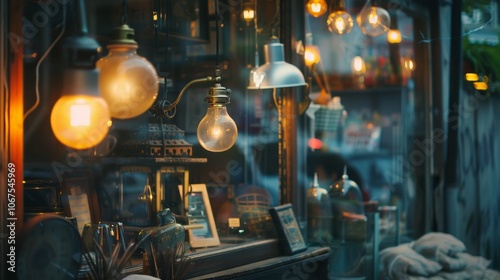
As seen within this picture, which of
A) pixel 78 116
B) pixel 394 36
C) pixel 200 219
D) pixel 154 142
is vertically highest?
pixel 394 36

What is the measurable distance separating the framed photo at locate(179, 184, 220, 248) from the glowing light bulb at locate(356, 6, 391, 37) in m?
2.56

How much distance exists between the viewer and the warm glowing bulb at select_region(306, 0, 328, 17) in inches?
246

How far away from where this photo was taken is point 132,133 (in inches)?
176

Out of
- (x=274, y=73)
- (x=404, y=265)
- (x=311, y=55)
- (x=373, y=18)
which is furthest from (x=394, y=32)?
→ (x=274, y=73)

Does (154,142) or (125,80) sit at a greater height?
(125,80)

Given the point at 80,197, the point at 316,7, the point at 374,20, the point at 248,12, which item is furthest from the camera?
the point at 374,20

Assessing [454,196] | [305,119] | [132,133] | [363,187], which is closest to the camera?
[132,133]

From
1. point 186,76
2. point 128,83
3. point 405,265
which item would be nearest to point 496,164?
point 405,265

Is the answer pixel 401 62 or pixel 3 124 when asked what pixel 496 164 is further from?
pixel 3 124

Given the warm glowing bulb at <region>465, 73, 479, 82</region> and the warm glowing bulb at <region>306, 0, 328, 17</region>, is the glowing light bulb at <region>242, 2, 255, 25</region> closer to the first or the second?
the warm glowing bulb at <region>306, 0, 328, 17</region>

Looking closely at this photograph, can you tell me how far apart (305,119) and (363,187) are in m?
2.77

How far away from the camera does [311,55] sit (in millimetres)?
6418

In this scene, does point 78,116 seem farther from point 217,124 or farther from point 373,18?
point 373,18

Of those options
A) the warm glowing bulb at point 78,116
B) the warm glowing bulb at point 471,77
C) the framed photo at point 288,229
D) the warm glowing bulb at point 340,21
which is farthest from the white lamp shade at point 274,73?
the warm glowing bulb at point 471,77
